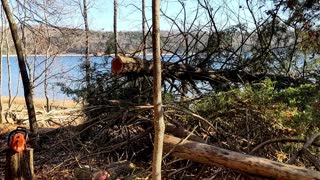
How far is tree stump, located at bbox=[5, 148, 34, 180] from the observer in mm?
3916

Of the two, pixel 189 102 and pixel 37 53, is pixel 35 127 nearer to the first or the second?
pixel 189 102

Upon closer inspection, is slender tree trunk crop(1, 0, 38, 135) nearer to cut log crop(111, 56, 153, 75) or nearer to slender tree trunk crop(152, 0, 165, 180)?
cut log crop(111, 56, 153, 75)

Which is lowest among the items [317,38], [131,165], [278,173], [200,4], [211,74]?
[131,165]

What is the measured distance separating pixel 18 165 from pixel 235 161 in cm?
220

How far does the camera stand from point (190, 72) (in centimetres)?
671

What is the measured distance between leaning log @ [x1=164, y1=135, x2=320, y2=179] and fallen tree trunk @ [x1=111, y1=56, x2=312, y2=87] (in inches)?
70.6

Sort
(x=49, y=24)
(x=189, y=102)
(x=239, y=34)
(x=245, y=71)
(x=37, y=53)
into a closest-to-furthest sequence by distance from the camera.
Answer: (x=189, y=102), (x=245, y=71), (x=239, y=34), (x=49, y=24), (x=37, y=53)

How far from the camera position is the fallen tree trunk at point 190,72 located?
5.66 metres

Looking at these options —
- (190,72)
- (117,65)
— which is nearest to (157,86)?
(117,65)

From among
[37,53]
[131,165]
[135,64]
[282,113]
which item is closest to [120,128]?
[131,165]

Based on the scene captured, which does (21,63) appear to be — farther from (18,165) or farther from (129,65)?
(18,165)

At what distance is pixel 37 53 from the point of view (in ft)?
57.8

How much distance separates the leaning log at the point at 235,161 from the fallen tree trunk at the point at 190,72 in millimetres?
1792

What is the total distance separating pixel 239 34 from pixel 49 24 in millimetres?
4475
